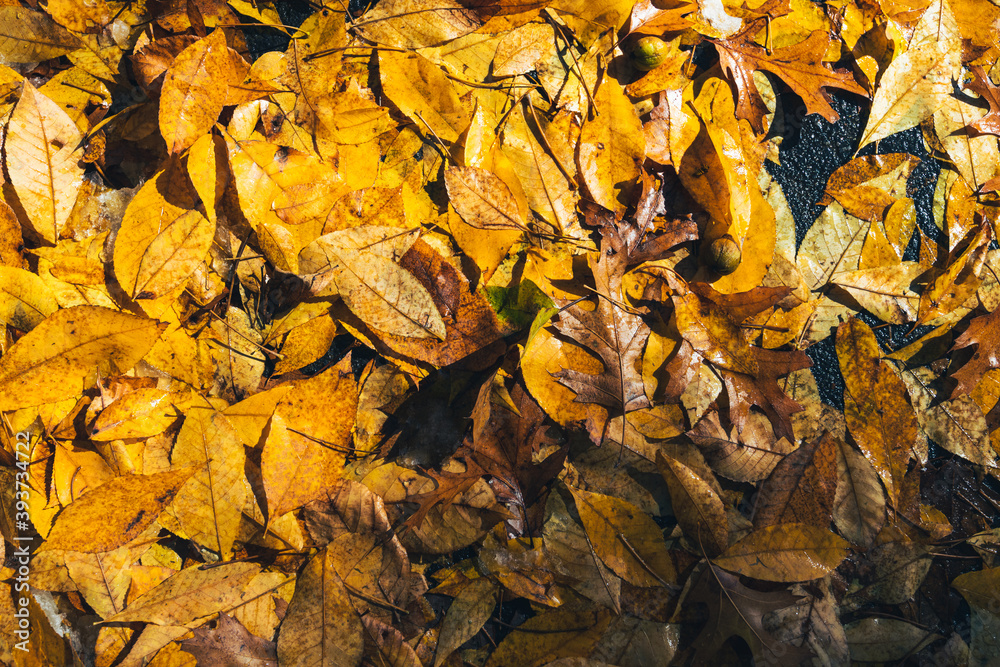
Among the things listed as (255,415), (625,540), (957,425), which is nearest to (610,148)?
(625,540)

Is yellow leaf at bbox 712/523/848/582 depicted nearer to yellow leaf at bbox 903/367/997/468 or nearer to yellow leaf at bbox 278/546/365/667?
yellow leaf at bbox 903/367/997/468

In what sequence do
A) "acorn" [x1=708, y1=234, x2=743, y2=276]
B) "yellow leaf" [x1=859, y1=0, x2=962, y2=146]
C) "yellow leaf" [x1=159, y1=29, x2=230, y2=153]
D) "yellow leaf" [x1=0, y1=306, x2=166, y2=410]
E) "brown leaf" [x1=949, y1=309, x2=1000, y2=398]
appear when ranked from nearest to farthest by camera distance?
"yellow leaf" [x1=0, y1=306, x2=166, y2=410] < "yellow leaf" [x1=159, y1=29, x2=230, y2=153] < "acorn" [x1=708, y1=234, x2=743, y2=276] < "brown leaf" [x1=949, y1=309, x2=1000, y2=398] < "yellow leaf" [x1=859, y1=0, x2=962, y2=146]

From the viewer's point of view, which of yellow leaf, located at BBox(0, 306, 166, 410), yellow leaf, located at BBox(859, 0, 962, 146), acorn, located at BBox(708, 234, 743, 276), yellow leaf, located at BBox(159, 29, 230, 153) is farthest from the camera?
yellow leaf, located at BBox(859, 0, 962, 146)

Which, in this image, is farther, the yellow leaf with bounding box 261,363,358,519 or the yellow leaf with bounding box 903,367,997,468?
the yellow leaf with bounding box 903,367,997,468

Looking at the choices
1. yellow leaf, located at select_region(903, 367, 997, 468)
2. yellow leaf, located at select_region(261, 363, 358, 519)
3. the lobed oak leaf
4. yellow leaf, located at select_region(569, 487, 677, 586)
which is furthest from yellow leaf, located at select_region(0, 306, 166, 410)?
yellow leaf, located at select_region(903, 367, 997, 468)

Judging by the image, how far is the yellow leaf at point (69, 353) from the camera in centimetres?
120

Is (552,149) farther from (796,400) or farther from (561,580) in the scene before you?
(561,580)

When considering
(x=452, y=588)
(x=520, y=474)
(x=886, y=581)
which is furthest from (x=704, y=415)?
(x=452, y=588)

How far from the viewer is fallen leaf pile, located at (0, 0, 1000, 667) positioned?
126 cm

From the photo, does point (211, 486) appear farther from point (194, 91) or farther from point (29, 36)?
point (29, 36)

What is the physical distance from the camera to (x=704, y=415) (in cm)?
142

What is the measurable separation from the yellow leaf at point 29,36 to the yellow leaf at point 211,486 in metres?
1.00

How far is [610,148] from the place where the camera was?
1.43 m

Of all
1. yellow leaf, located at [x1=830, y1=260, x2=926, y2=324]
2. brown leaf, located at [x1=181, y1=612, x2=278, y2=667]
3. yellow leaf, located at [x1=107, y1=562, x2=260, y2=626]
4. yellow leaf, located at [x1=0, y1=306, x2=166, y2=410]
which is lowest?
brown leaf, located at [x1=181, y1=612, x2=278, y2=667]
